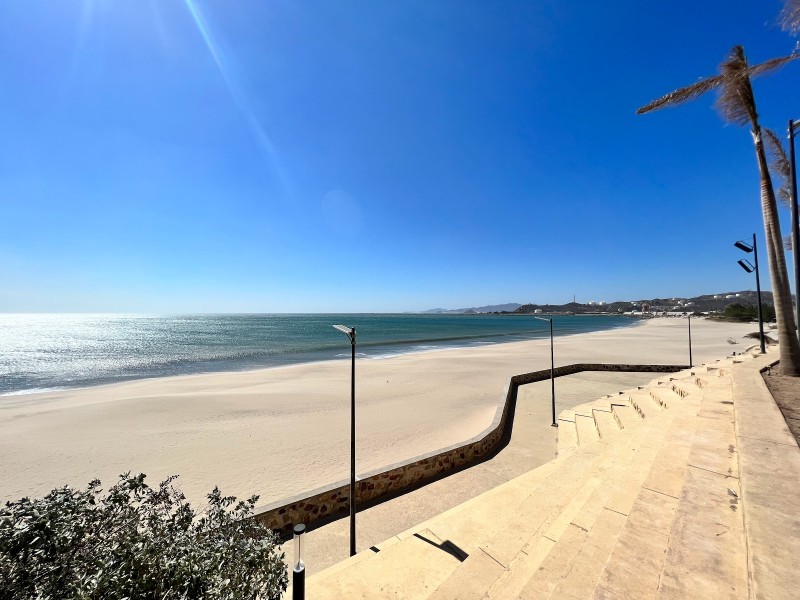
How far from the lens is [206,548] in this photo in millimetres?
2584

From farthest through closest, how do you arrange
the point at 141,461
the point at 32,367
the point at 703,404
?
the point at 32,367, the point at 141,461, the point at 703,404

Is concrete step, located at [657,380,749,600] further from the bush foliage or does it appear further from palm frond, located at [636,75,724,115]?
palm frond, located at [636,75,724,115]

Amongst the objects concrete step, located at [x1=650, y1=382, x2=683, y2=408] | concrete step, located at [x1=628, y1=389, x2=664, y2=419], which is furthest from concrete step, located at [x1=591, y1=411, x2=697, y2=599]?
concrete step, located at [x1=650, y1=382, x2=683, y2=408]

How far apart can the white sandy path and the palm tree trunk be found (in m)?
8.83

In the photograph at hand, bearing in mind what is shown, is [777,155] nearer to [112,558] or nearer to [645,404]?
[645,404]

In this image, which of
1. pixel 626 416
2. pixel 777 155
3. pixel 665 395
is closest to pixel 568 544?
pixel 626 416

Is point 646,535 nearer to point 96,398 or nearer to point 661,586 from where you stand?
point 661,586

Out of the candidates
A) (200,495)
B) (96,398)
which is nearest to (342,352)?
(96,398)

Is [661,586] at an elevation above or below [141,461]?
→ above

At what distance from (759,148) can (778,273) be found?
143 inches

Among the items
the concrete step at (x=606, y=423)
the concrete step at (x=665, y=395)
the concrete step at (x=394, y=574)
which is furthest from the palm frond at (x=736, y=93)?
the concrete step at (x=394, y=574)

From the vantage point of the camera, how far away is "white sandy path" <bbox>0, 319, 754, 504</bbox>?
8.88 m

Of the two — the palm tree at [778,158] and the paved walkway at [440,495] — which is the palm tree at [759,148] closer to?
the palm tree at [778,158]

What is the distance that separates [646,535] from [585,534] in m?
0.57
